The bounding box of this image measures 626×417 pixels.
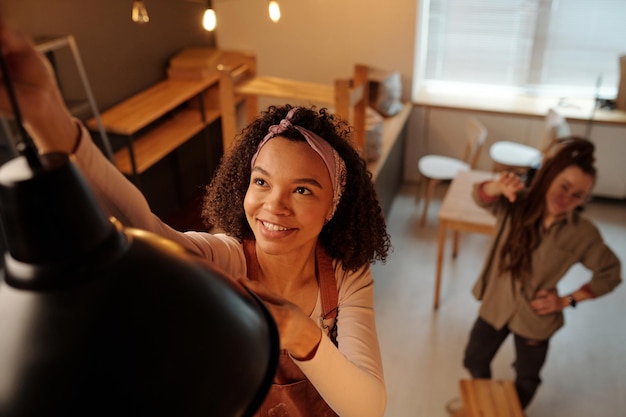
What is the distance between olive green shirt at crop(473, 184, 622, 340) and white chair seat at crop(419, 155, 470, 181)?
5.80 ft

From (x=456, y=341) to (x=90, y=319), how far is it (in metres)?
2.92

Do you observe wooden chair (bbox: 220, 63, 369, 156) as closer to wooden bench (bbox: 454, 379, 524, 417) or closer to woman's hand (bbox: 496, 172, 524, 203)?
woman's hand (bbox: 496, 172, 524, 203)

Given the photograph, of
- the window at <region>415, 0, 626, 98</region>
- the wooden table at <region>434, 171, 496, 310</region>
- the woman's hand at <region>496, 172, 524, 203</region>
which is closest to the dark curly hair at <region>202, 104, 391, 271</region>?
the woman's hand at <region>496, 172, 524, 203</region>

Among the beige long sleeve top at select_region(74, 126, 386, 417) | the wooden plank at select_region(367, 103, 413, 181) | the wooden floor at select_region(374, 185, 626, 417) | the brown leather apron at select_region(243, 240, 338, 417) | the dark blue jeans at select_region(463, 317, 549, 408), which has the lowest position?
Result: the wooden floor at select_region(374, 185, 626, 417)

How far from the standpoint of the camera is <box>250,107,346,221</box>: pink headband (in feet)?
3.52

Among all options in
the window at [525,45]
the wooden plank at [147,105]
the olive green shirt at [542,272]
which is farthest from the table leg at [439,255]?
the window at [525,45]

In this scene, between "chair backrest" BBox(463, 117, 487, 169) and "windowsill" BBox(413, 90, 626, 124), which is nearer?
"chair backrest" BBox(463, 117, 487, 169)

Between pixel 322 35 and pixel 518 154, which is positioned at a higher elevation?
pixel 322 35

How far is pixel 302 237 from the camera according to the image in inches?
41.6

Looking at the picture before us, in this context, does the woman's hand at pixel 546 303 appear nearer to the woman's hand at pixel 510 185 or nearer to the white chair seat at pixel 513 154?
the woman's hand at pixel 510 185

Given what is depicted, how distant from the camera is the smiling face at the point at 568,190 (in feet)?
6.60

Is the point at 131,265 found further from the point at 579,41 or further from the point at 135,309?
the point at 579,41

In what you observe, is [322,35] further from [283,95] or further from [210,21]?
[210,21]

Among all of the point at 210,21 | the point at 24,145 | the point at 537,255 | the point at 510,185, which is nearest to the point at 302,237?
the point at 24,145
